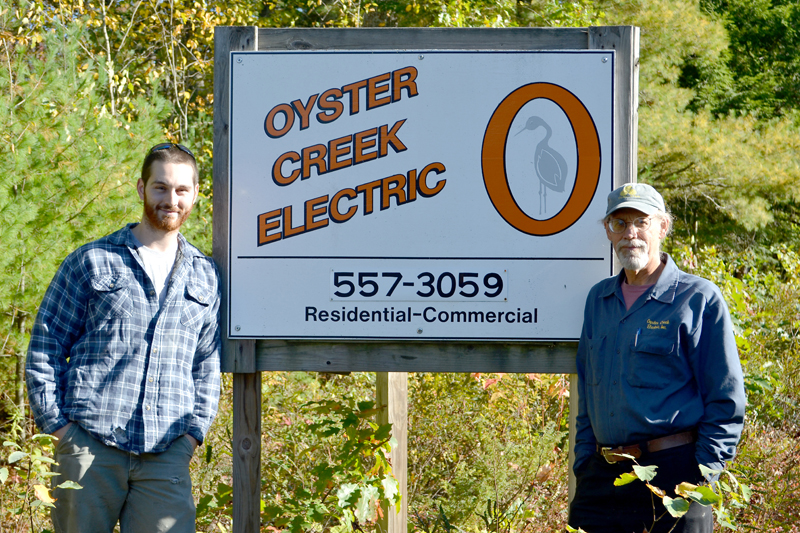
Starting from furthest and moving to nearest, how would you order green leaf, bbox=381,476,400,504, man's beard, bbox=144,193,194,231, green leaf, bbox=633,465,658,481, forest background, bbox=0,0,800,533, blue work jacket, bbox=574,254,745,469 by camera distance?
forest background, bbox=0,0,800,533
green leaf, bbox=381,476,400,504
man's beard, bbox=144,193,194,231
blue work jacket, bbox=574,254,745,469
green leaf, bbox=633,465,658,481

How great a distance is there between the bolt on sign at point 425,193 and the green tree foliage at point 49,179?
260cm

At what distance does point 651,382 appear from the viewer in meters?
2.55

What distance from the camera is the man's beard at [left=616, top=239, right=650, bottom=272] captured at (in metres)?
2.66

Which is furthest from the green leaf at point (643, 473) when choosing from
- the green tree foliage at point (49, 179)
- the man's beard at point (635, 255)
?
the green tree foliage at point (49, 179)

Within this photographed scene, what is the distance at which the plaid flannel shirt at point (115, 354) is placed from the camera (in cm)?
265

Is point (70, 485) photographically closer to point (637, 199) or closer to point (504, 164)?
point (504, 164)

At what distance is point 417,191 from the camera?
10.2 ft

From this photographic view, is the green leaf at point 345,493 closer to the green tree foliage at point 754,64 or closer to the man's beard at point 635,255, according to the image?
the man's beard at point 635,255

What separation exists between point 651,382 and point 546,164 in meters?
1.03

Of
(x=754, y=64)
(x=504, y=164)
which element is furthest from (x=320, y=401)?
(x=754, y=64)

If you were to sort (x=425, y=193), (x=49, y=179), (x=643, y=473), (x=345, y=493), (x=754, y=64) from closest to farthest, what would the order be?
(x=643, y=473)
(x=425, y=193)
(x=345, y=493)
(x=49, y=179)
(x=754, y=64)

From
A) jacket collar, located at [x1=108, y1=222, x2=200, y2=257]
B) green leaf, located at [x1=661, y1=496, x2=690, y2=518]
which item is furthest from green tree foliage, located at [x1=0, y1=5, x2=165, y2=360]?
green leaf, located at [x1=661, y1=496, x2=690, y2=518]

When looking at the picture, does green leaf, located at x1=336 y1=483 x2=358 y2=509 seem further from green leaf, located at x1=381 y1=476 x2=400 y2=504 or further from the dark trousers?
the dark trousers

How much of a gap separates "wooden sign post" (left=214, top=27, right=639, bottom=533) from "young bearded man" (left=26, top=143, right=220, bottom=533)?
329 mm
